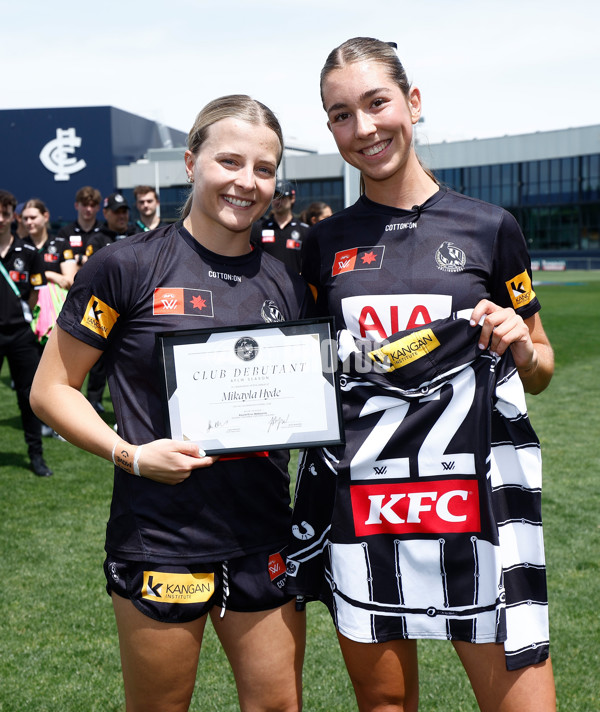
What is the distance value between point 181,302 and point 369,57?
2.79ft

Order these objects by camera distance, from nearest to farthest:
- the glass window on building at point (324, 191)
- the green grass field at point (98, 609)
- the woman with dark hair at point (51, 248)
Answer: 1. the green grass field at point (98, 609)
2. the woman with dark hair at point (51, 248)
3. the glass window on building at point (324, 191)

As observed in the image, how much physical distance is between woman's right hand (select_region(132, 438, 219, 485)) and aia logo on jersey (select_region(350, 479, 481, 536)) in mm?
453

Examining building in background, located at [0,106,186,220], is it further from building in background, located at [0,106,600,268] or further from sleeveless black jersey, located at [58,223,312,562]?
sleeveless black jersey, located at [58,223,312,562]

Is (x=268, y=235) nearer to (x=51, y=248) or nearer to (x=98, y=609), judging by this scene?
(x=51, y=248)

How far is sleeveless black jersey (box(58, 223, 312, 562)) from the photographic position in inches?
81.8

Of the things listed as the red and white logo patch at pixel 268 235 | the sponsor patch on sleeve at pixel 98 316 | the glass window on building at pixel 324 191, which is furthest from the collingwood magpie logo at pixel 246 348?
the glass window on building at pixel 324 191

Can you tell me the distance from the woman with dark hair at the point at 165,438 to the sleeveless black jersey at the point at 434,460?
0.23 metres

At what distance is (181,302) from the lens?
2098mm

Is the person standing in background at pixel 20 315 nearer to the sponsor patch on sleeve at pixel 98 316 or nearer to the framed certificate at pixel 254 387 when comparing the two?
the sponsor patch on sleeve at pixel 98 316

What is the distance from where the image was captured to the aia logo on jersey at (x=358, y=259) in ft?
6.98

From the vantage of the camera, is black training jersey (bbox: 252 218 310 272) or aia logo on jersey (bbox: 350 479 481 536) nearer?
aia logo on jersey (bbox: 350 479 481 536)

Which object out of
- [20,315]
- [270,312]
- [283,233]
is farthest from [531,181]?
[270,312]

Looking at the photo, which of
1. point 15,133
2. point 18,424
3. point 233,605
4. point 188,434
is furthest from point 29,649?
point 15,133
